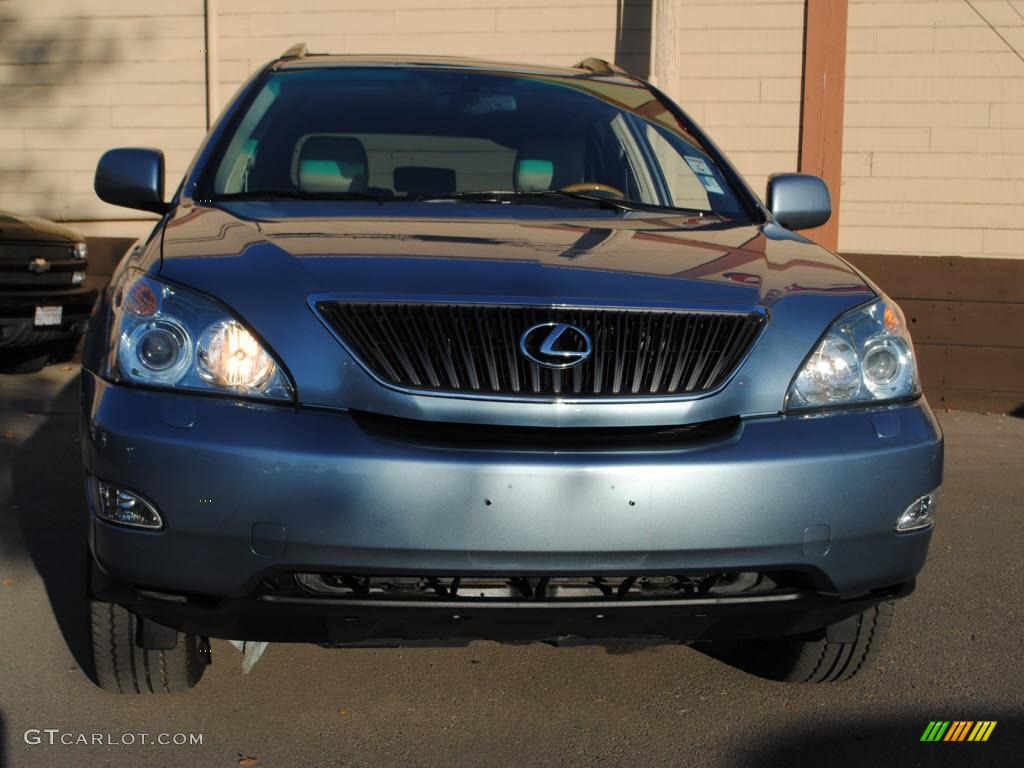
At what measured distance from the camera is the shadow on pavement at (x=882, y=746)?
9.78ft

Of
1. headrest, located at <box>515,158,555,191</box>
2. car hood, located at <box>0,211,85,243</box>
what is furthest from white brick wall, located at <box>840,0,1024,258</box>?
car hood, located at <box>0,211,85,243</box>

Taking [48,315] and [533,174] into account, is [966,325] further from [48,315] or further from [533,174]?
[48,315]

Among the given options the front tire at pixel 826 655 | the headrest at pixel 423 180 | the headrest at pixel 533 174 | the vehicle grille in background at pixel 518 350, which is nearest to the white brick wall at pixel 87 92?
the headrest at pixel 533 174

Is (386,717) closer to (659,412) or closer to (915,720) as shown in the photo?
(659,412)

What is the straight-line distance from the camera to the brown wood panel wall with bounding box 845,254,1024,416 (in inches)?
324

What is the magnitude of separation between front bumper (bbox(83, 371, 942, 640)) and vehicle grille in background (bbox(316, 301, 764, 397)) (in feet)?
0.45

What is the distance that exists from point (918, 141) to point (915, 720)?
6.55 meters

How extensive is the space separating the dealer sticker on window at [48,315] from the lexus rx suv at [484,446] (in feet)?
19.1

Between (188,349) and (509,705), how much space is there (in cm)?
127

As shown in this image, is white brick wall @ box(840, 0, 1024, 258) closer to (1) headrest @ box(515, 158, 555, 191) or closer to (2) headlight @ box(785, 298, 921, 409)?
(1) headrest @ box(515, 158, 555, 191)

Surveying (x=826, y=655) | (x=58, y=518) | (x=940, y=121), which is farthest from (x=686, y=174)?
(x=940, y=121)

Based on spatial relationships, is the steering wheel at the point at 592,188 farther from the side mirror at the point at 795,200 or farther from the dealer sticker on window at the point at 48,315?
the dealer sticker on window at the point at 48,315

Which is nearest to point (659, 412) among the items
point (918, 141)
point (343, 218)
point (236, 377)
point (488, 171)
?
point (236, 377)

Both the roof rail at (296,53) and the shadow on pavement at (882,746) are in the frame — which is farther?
the roof rail at (296,53)
